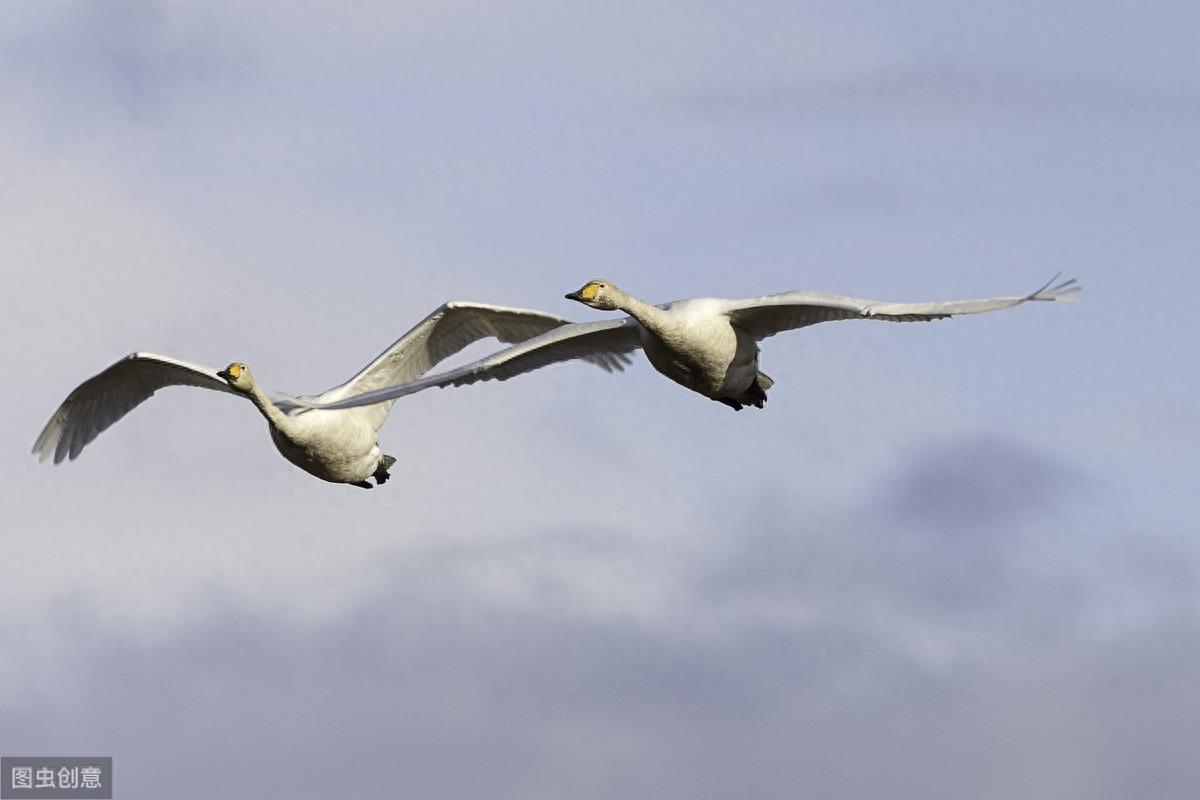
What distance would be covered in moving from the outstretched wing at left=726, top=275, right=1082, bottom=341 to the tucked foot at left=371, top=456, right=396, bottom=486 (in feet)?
27.3

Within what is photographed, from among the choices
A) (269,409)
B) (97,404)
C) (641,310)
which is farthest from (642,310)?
(97,404)

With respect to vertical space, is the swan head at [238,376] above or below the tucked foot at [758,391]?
above

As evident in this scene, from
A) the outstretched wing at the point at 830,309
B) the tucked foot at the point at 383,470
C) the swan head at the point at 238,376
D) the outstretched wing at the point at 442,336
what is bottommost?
the outstretched wing at the point at 830,309

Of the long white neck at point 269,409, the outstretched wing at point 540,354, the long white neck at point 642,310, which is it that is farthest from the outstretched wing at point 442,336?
the long white neck at point 642,310

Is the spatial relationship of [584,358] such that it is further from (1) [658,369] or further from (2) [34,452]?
(2) [34,452]

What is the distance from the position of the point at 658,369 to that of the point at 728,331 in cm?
106

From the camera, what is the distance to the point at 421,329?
3584 cm

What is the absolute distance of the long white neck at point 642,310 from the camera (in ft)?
95.5

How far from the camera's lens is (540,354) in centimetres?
3031

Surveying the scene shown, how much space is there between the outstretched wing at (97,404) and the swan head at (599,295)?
911 centimetres

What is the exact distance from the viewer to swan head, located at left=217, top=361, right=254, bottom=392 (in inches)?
→ 1346

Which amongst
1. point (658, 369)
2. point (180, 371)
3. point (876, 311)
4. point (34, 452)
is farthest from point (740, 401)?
point (34, 452)

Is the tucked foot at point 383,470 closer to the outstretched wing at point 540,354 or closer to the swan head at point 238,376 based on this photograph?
the swan head at point 238,376

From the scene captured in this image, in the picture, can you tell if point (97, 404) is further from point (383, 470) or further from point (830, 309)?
point (830, 309)
